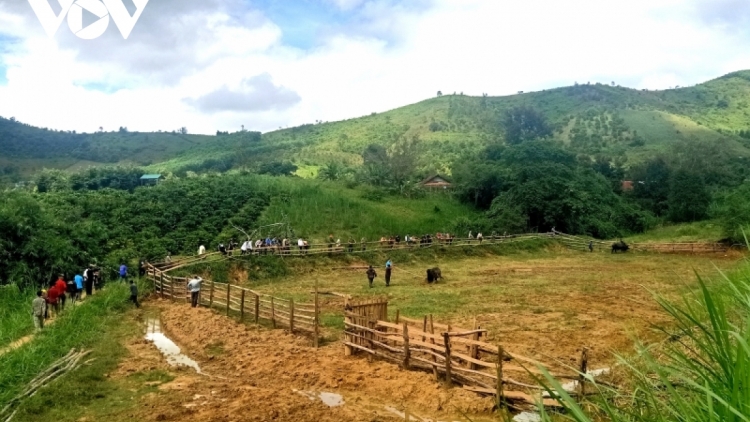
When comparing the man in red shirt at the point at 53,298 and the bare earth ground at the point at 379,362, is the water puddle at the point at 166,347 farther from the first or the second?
the man in red shirt at the point at 53,298

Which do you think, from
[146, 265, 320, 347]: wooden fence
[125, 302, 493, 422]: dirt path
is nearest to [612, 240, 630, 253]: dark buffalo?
[146, 265, 320, 347]: wooden fence

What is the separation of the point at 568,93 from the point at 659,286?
122m

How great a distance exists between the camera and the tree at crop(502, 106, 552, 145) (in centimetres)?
10406

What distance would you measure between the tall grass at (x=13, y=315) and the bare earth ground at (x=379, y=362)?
115 inches

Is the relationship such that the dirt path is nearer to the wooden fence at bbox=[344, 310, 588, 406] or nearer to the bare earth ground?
the bare earth ground

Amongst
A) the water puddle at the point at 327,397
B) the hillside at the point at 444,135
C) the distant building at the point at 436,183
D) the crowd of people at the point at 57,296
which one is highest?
the hillside at the point at 444,135

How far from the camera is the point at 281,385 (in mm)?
11367

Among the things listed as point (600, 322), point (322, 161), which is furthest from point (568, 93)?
point (600, 322)

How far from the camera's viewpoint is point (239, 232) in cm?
3706

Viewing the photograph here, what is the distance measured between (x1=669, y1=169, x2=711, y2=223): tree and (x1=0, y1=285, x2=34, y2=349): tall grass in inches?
2102

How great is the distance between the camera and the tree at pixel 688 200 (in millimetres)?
52031

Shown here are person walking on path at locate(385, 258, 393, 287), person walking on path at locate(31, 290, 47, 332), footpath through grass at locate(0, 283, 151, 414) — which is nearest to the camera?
footpath through grass at locate(0, 283, 151, 414)

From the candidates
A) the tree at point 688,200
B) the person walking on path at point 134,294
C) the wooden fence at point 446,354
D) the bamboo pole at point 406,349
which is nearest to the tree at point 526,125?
the tree at point 688,200

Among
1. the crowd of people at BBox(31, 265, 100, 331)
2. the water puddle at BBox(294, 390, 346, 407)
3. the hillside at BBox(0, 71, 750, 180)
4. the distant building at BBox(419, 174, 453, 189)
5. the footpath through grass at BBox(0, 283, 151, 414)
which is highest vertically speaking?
the hillside at BBox(0, 71, 750, 180)
